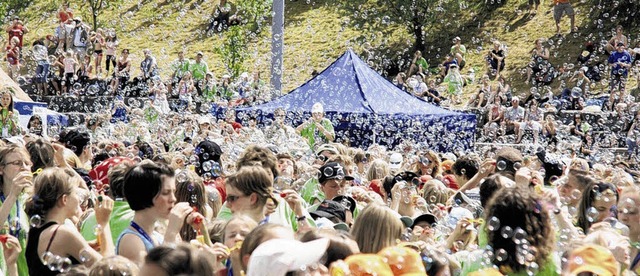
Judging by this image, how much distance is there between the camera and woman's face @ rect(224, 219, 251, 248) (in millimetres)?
4871

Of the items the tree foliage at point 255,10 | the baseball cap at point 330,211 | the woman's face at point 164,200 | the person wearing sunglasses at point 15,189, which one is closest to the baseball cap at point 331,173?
the baseball cap at point 330,211

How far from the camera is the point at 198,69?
23.6 meters

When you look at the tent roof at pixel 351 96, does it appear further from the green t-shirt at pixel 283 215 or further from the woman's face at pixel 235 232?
the woman's face at pixel 235 232

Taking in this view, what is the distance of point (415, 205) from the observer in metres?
7.00

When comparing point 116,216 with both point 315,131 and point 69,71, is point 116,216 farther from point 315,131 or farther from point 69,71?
point 69,71

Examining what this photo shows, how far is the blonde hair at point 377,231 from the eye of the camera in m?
5.06

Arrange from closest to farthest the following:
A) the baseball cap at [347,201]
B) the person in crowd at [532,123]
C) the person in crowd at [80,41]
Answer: the baseball cap at [347,201], the person in crowd at [532,123], the person in crowd at [80,41]

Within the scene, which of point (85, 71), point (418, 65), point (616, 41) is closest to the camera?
point (616, 41)

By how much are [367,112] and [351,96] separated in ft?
1.94

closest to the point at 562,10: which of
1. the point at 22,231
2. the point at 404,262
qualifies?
the point at 22,231

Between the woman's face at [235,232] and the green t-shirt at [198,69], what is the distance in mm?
18669

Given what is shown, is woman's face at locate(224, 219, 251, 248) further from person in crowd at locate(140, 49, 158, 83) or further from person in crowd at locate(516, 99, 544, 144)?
person in crowd at locate(140, 49, 158, 83)

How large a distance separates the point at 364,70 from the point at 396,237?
1448 cm

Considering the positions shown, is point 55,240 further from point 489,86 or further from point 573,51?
point 573,51
